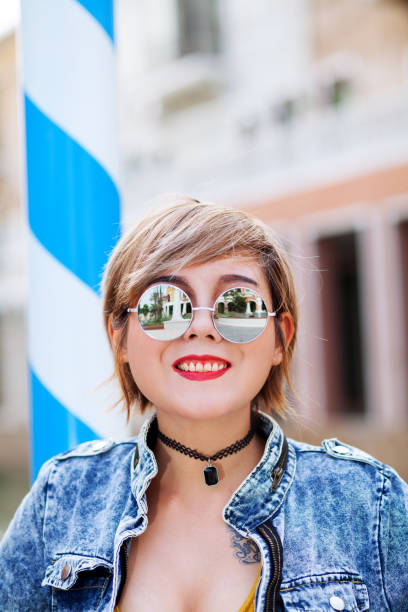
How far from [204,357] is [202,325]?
62mm

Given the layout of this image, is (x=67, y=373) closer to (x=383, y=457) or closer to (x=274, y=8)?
(x=383, y=457)

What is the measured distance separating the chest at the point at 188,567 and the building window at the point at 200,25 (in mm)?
13664

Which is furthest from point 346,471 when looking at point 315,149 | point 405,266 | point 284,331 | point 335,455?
point 315,149

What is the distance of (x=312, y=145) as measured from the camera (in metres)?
11.3

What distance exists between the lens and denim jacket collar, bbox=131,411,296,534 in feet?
4.49

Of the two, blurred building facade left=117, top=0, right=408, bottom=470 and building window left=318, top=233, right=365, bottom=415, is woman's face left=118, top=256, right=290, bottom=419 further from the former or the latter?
building window left=318, top=233, right=365, bottom=415

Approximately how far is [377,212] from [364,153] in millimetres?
924

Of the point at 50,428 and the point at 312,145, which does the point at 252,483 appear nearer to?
the point at 50,428

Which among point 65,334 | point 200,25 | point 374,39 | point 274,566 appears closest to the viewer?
point 274,566

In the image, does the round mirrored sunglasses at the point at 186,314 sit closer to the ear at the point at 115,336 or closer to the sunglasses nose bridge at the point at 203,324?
the sunglasses nose bridge at the point at 203,324

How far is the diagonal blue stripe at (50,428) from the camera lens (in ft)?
5.97

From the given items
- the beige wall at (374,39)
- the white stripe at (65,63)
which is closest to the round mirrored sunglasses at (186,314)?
the white stripe at (65,63)

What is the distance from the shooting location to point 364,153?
10648 mm

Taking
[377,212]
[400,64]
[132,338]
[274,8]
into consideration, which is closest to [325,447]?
[132,338]
